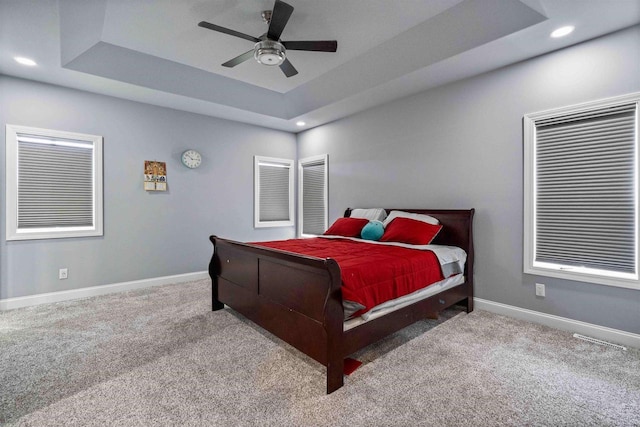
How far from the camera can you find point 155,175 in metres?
4.35

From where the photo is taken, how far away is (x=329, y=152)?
17.4ft

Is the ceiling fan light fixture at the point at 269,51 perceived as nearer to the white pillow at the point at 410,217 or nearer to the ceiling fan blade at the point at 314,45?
the ceiling fan blade at the point at 314,45

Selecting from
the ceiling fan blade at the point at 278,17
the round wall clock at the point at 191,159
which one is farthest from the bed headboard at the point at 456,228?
the round wall clock at the point at 191,159

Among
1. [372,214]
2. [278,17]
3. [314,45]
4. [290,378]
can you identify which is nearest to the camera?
[290,378]

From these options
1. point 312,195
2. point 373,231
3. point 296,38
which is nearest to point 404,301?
point 373,231

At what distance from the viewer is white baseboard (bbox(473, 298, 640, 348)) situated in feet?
8.23

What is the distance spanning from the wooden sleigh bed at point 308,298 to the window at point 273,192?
2173 millimetres

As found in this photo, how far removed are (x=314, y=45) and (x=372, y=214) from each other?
7.86 feet

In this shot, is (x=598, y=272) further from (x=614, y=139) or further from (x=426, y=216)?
(x=426, y=216)

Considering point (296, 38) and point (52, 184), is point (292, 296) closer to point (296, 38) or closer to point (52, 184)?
point (296, 38)

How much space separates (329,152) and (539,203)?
3.22 meters

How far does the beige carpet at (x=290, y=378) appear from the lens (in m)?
1.69

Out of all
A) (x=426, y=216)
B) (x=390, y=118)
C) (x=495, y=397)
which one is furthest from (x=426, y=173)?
(x=495, y=397)

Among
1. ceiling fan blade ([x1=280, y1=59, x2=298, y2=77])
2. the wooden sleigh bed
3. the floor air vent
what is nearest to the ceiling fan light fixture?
ceiling fan blade ([x1=280, y1=59, x2=298, y2=77])
